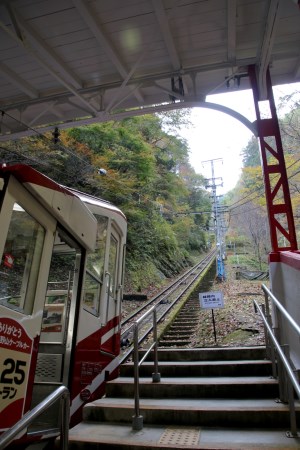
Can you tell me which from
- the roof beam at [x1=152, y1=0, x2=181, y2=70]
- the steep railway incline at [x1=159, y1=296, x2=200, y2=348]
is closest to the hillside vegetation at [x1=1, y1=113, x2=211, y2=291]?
the steep railway incline at [x1=159, y1=296, x2=200, y2=348]

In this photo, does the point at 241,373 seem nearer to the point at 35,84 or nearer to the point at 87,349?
the point at 87,349

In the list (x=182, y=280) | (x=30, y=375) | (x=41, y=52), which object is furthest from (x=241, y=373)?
(x=182, y=280)

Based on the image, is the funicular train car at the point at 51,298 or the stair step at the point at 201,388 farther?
the stair step at the point at 201,388

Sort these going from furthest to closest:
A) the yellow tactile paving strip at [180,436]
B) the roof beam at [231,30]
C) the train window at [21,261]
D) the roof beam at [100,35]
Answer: the roof beam at [231,30]
the roof beam at [100,35]
the yellow tactile paving strip at [180,436]
the train window at [21,261]

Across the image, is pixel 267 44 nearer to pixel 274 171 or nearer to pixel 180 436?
pixel 274 171

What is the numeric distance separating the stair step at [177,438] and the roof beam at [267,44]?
17.1 feet

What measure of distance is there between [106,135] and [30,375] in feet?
45.0

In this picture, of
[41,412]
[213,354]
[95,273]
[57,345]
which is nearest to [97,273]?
[95,273]

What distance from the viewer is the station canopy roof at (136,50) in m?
4.98

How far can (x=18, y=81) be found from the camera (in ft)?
21.6

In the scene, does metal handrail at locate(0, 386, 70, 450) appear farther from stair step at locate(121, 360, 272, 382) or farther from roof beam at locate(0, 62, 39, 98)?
roof beam at locate(0, 62, 39, 98)

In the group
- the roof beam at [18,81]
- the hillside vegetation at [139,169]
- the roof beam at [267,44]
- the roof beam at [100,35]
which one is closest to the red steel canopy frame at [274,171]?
the roof beam at [267,44]

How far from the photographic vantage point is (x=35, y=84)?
6.89m

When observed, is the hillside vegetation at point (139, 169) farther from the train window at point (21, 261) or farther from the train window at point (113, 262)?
the train window at point (21, 261)
